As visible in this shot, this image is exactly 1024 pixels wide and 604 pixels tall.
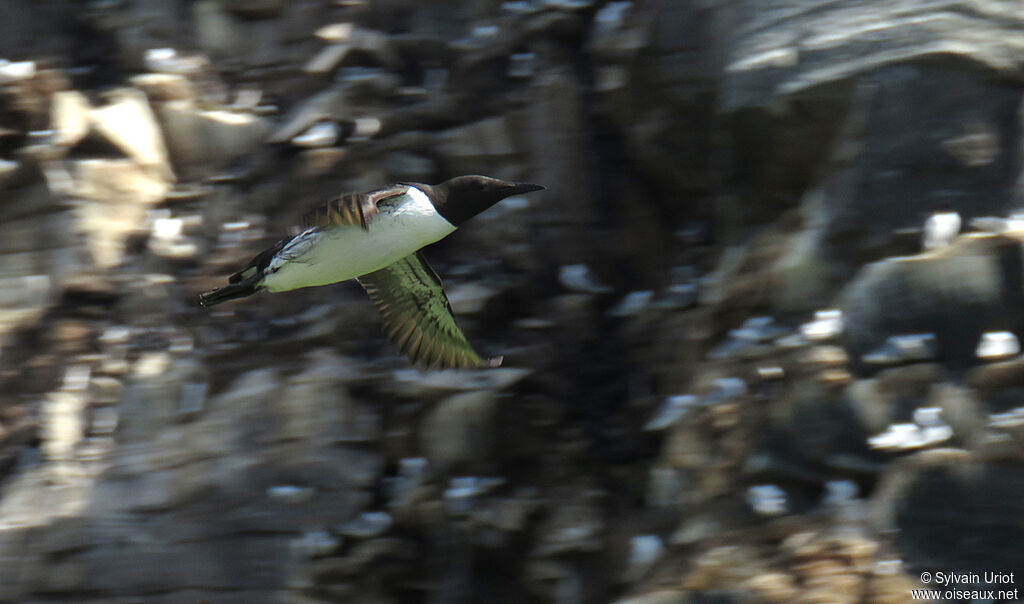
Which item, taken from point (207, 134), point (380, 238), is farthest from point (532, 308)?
point (207, 134)

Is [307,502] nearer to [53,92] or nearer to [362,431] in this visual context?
[362,431]

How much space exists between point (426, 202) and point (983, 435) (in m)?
2.23

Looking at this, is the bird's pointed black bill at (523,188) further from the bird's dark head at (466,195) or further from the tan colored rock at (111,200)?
the tan colored rock at (111,200)

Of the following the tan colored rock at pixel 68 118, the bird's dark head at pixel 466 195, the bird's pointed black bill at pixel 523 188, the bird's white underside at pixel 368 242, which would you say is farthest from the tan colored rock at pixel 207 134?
the bird's pointed black bill at pixel 523 188

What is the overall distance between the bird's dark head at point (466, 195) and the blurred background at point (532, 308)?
1.18 metres

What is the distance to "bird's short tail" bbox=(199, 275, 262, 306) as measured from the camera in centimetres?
435

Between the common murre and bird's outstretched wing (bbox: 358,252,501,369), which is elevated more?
the common murre

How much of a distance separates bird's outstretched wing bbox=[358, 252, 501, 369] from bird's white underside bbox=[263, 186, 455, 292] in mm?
399

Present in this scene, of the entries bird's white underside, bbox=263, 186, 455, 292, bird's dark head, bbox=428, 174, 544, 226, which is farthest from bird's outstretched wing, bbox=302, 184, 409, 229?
bird's dark head, bbox=428, 174, 544, 226

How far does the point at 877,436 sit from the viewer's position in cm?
404

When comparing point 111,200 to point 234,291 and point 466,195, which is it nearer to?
point 234,291

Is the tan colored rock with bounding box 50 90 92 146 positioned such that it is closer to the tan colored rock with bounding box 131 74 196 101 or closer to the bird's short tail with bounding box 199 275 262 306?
the tan colored rock with bounding box 131 74 196 101

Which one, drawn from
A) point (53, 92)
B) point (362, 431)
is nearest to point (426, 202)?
point (362, 431)

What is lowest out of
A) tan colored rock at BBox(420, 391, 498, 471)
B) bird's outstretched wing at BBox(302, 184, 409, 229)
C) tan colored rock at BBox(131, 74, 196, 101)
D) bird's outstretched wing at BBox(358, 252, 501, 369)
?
tan colored rock at BBox(420, 391, 498, 471)
